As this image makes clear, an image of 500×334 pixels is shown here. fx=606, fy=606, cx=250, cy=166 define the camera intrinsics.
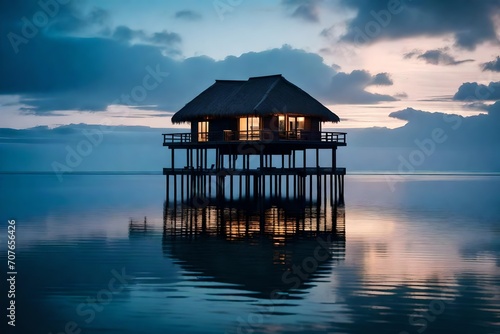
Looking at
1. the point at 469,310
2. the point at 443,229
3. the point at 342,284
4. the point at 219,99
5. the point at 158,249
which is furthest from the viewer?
the point at 219,99

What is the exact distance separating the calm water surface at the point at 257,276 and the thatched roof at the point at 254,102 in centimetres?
1011

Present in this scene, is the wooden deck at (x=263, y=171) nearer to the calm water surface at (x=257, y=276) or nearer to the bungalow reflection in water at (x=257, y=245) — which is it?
the bungalow reflection in water at (x=257, y=245)

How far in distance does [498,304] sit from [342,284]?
4.01 metres

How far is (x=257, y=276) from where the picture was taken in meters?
17.7

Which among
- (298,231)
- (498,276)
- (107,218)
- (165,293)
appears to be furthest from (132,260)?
(107,218)

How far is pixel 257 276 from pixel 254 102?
2503 centimetres

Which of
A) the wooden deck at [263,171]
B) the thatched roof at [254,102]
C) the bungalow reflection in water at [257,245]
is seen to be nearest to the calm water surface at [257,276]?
the bungalow reflection in water at [257,245]

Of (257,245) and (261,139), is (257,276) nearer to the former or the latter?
(257,245)

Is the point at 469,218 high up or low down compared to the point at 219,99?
down

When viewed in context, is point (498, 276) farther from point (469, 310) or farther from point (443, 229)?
point (443, 229)

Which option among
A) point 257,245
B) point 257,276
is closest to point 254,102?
point 257,245

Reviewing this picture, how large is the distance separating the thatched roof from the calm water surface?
398 inches

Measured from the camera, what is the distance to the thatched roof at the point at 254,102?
134 feet

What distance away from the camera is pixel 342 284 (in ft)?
54.4
